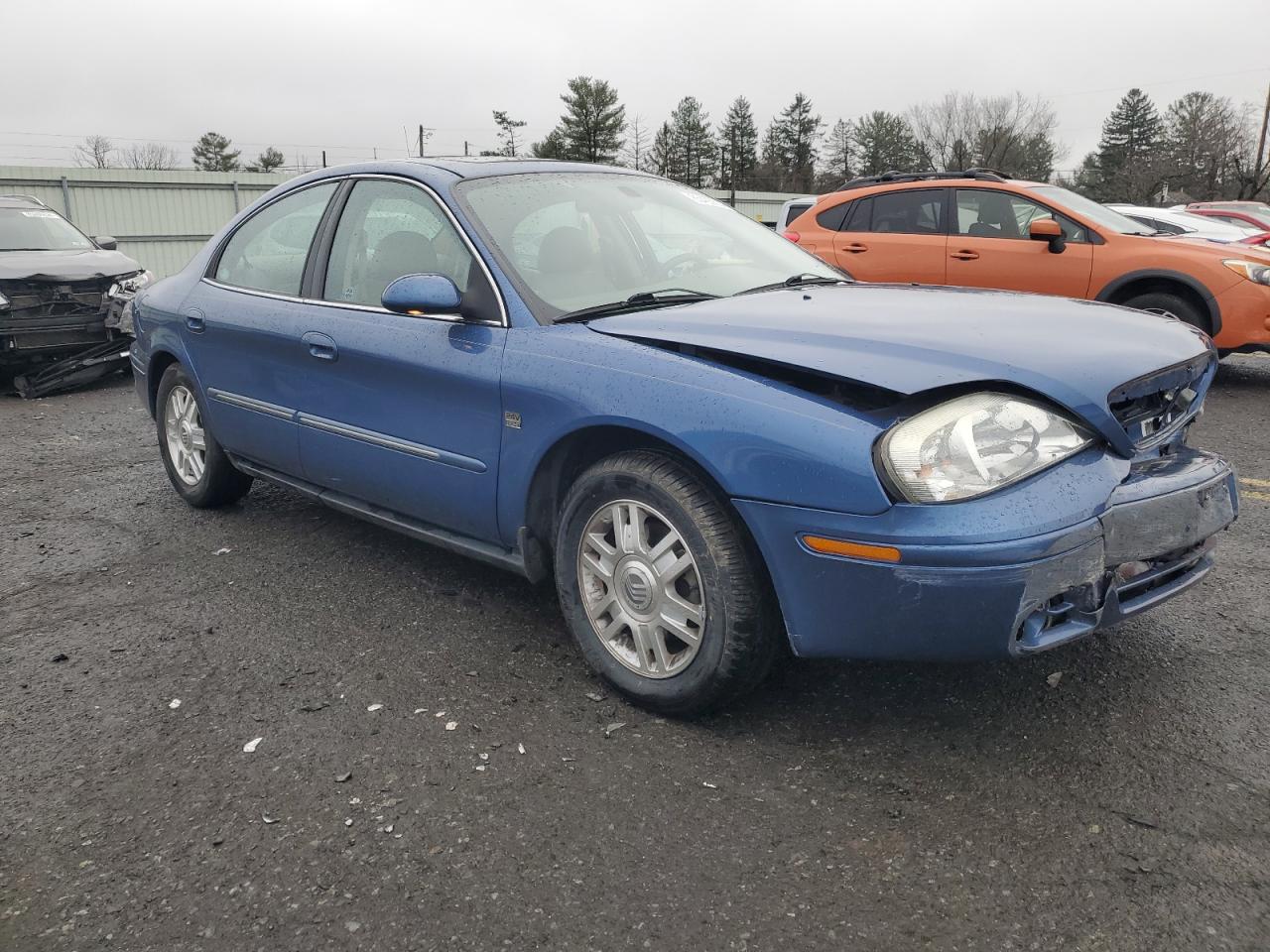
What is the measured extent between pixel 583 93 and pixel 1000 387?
2752 inches

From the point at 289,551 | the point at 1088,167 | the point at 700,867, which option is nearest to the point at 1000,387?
the point at 700,867

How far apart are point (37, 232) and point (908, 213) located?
336 inches

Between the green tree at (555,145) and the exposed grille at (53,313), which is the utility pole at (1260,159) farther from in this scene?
the exposed grille at (53,313)

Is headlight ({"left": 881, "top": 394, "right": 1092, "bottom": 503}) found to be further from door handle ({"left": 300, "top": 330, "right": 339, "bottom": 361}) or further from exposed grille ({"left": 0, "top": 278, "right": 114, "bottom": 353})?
exposed grille ({"left": 0, "top": 278, "right": 114, "bottom": 353})

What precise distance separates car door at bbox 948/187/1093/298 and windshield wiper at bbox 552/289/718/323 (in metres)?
5.29

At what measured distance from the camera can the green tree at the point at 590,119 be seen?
6731 cm

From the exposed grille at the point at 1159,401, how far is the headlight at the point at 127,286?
9.16 m

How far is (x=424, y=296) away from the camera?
10.5 feet

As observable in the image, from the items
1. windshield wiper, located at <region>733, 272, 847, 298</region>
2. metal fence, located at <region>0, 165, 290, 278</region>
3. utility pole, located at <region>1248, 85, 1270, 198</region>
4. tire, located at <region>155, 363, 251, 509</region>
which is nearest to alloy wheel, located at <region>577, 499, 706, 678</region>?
windshield wiper, located at <region>733, 272, 847, 298</region>

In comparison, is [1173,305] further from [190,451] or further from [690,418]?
[190,451]

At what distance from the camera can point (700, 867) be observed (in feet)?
7.29

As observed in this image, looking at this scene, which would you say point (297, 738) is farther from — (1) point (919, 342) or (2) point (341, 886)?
(1) point (919, 342)

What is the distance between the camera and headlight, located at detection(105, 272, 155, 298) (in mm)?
9547

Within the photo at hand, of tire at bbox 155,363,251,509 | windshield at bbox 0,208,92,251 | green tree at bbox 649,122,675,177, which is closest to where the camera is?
tire at bbox 155,363,251,509
